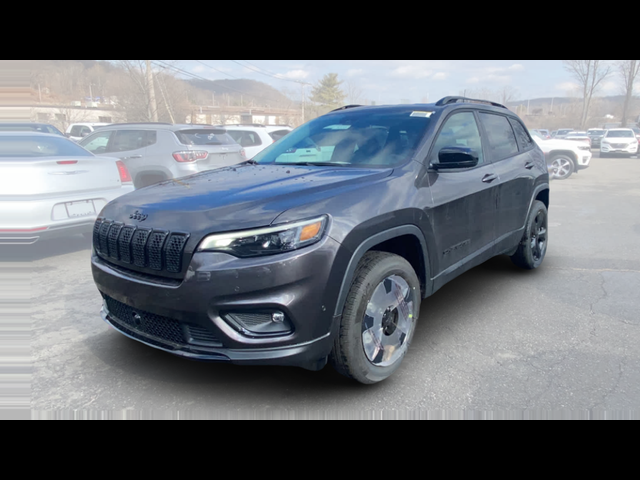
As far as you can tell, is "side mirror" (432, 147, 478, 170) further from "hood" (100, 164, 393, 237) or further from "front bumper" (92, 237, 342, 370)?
"front bumper" (92, 237, 342, 370)

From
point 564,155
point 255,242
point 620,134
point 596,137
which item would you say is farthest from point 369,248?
point 596,137

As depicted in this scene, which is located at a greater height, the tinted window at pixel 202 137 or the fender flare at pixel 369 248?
the tinted window at pixel 202 137

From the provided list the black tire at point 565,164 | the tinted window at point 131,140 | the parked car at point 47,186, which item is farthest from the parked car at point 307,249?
the black tire at point 565,164

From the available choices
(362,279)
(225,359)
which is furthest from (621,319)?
(225,359)

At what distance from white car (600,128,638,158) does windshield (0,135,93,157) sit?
101ft

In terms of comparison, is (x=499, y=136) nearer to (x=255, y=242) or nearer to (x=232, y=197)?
(x=232, y=197)

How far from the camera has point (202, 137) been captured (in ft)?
27.2

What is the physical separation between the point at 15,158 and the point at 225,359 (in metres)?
3.89

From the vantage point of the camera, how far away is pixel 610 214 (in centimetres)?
894

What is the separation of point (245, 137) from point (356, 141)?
26.9ft

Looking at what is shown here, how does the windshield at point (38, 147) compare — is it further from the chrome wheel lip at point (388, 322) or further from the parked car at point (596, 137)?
the parked car at point (596, 137)

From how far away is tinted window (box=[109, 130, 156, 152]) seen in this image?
8.19 m

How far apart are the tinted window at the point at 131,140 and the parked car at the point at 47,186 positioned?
245cm

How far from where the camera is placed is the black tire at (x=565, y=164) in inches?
639
